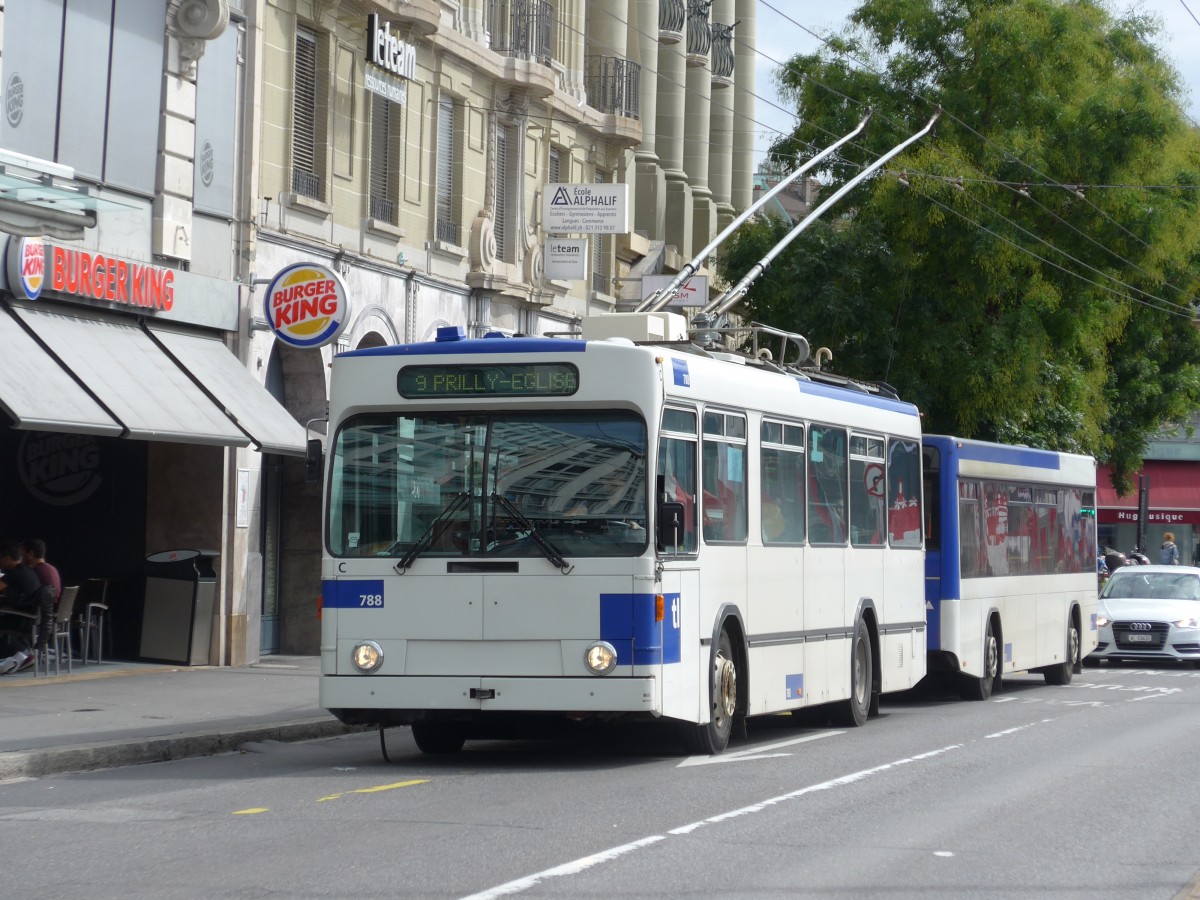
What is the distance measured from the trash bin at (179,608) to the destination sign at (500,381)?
9482 millimetres

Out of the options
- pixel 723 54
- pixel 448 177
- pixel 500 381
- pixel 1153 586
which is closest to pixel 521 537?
pixel 500 381

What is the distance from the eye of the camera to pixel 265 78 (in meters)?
23.9

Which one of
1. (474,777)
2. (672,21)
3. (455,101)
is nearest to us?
(474,777)

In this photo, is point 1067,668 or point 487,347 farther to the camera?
point 1067,668

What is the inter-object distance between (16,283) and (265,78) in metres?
5.73

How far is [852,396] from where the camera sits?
18219 mm

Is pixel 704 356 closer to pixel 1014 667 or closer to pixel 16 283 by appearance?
pixel 16 283

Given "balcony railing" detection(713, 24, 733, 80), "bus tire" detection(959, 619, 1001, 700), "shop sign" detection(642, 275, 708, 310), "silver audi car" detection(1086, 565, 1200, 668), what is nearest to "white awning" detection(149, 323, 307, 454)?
"bus tire" detection(959, 619, 1001, 700)

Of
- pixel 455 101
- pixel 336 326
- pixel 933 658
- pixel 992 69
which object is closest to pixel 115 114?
pixel 336 326

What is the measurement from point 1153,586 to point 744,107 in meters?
19.2

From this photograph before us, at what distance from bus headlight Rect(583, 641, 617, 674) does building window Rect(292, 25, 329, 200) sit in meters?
12.9

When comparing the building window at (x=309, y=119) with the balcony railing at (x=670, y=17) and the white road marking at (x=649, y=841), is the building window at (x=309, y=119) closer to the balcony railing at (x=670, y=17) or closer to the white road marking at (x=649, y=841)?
the white road marking at (x=649, y=841)

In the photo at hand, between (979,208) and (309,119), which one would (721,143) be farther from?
(309,119)

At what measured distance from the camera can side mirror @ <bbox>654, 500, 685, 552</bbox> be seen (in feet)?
42.7
